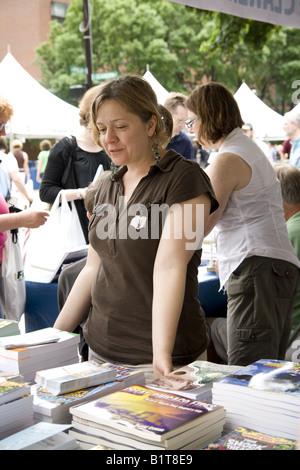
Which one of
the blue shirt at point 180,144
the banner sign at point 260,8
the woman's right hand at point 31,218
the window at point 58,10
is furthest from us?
the window at point 58,10

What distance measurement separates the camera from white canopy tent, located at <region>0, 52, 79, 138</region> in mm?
10352

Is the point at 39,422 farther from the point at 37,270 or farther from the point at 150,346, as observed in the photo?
the point at 37,270

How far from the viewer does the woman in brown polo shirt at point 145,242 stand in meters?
1.71

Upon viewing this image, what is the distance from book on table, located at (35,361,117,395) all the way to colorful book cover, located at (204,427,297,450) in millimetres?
378

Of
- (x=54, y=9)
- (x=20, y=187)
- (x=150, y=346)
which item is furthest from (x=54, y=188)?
(x=54, y=9)

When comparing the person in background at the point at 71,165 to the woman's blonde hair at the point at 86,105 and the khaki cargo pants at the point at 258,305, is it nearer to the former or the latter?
the woman's blonde hair at the point at 86,105

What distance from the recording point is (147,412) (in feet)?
3.70

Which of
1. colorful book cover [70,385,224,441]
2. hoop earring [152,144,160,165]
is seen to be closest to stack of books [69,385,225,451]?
colorful book cover [70,385,224,441]

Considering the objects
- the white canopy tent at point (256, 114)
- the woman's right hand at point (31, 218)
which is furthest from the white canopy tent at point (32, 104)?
the woman's right hand at point (31, 218)

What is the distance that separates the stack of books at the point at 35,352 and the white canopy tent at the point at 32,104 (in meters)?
9.19

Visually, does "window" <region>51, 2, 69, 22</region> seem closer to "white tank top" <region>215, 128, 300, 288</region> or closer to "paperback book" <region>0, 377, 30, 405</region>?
"white tank top" <region>215, 128, 300, 288</region>

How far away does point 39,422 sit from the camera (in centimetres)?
125
